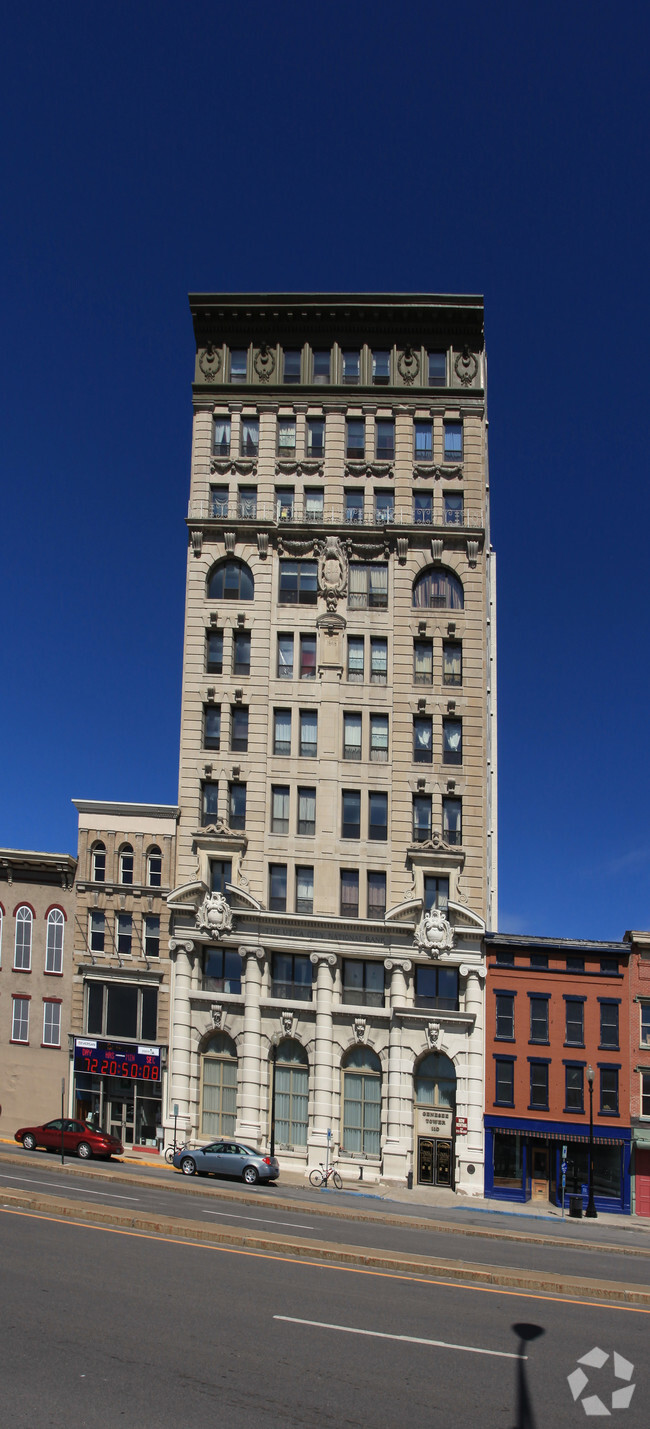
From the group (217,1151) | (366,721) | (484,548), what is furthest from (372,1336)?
(484,548)

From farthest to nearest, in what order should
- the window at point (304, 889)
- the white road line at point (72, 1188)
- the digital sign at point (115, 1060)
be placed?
the window at point (304, 889), the digital sign at point (115, 1060), the white road line at point (72, 1188)

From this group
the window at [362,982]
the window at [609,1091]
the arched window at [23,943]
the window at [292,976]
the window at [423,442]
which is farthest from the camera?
the window at [423,442]

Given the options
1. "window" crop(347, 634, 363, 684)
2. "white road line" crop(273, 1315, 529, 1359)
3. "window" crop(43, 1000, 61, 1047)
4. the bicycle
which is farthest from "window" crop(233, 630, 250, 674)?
"white road line" crop(273, 1315, 529, 1359)

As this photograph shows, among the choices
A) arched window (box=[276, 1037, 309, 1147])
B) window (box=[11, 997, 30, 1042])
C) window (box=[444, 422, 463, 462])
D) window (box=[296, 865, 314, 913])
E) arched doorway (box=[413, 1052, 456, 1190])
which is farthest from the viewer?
window (box=[444, 422, 463, 462])

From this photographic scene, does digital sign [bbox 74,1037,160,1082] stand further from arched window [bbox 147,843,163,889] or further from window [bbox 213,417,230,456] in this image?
window [bbox 213,417,230,456]

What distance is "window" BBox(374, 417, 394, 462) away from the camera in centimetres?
4944

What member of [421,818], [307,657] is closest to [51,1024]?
[421,818]

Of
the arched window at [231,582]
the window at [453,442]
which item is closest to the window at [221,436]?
the arched window at [231,582]

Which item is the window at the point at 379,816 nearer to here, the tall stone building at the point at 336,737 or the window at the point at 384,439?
the tall stone building at the point at 336,737

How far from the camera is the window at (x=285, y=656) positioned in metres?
47.5

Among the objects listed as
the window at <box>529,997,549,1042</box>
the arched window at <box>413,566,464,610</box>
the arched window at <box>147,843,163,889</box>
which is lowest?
the window at <box>529,997,549,1042</box>

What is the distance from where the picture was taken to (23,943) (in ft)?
158

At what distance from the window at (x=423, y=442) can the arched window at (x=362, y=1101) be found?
2737 cm

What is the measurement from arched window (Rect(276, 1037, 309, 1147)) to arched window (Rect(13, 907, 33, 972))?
13.0m
